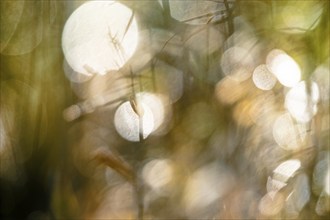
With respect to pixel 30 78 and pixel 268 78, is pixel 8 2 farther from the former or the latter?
pixel 268 78

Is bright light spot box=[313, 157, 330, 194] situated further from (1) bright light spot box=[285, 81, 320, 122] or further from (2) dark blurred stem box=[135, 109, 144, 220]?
(2) dark blurred stem box=[135, 109, 144, 220]

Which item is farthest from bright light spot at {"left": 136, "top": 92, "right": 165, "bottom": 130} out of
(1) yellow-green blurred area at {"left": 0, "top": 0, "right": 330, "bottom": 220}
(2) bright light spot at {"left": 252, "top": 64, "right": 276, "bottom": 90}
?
(2) bright light spot at {"left": 252, "top": 64, "right": 276, "bottom": 90}

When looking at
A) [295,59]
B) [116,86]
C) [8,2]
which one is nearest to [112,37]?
[116,86]

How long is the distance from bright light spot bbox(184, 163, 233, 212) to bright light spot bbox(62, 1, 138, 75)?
0.38 meters

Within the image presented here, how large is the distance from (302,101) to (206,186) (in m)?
0.37

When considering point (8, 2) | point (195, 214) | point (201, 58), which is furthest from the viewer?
point (8, 2)

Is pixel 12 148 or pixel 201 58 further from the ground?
pixel 201 58

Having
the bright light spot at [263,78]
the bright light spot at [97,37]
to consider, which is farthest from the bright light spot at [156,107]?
the bright light spot at [263,78]

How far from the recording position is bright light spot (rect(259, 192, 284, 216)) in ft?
4.35

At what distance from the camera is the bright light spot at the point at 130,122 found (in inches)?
54.7

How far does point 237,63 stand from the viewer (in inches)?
59.2

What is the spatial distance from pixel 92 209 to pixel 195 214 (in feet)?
0.86

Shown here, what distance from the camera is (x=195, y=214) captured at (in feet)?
4.56

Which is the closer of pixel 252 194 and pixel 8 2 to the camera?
pixel 252 194
